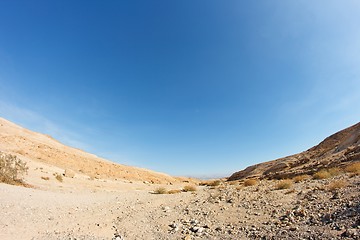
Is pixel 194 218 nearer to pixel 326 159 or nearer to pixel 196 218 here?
pixel 196 218

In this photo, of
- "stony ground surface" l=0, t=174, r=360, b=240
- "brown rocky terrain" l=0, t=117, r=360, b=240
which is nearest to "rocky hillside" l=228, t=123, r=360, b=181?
"brown rocky terrain" l=0, t=117, r=360, b=240

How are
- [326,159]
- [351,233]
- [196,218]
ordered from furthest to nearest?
[326,159] → [196,218] → [351,233]

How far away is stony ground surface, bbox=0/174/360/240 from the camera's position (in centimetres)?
730

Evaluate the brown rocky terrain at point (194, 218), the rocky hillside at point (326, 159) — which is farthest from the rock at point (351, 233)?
the rocky hillside at point (326, 159)

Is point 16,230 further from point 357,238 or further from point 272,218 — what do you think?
point 357,238

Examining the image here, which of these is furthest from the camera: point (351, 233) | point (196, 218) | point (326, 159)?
point (326, 159)

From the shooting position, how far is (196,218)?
33.1ft

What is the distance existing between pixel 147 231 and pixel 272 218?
15.0 feet

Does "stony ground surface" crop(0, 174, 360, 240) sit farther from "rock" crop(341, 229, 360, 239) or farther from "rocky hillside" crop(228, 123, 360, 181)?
"rocky hillside" crop(228, 123, 360, 181)

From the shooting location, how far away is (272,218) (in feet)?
29.2

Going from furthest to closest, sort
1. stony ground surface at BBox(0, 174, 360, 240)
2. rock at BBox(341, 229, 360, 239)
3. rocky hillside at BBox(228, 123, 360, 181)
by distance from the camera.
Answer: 1. rocky hillside at BBox(228, 123, 360, 181)
2. stony ground surface at BBox(0, 174, 360, 240)
3. rock at BBox(341, 229, 360, 239)

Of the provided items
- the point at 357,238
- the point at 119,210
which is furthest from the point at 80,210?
the point at 357,238

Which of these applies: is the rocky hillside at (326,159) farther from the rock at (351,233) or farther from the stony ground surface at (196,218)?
the rock at (351,233)

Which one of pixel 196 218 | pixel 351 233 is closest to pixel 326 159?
pixel 196 218
